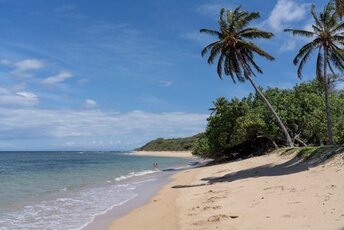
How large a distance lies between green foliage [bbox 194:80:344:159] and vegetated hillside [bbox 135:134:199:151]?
262 ft

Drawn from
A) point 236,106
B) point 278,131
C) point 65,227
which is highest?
point 236,106

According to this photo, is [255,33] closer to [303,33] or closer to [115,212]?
[303,33]

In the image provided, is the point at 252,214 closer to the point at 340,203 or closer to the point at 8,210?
the point at 340,203

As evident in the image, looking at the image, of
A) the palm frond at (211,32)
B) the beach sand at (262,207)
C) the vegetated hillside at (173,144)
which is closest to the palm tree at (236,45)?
the palm frond at (211,32)

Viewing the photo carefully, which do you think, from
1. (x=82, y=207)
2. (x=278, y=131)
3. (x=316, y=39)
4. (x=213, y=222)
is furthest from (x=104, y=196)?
(x=278, y=131)

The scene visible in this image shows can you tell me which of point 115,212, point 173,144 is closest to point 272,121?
point 115,212

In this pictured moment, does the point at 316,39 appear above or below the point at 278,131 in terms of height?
above

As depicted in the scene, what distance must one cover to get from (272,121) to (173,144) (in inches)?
4373

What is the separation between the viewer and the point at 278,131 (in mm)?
35094

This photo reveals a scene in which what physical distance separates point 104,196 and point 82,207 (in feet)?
11.8

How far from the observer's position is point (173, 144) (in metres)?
146

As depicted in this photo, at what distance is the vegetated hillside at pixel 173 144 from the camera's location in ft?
432

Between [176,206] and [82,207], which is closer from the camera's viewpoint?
[176,206]

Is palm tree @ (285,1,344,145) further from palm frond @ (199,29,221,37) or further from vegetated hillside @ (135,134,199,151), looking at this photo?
vegetated hillside @ (135,134,199,151)
